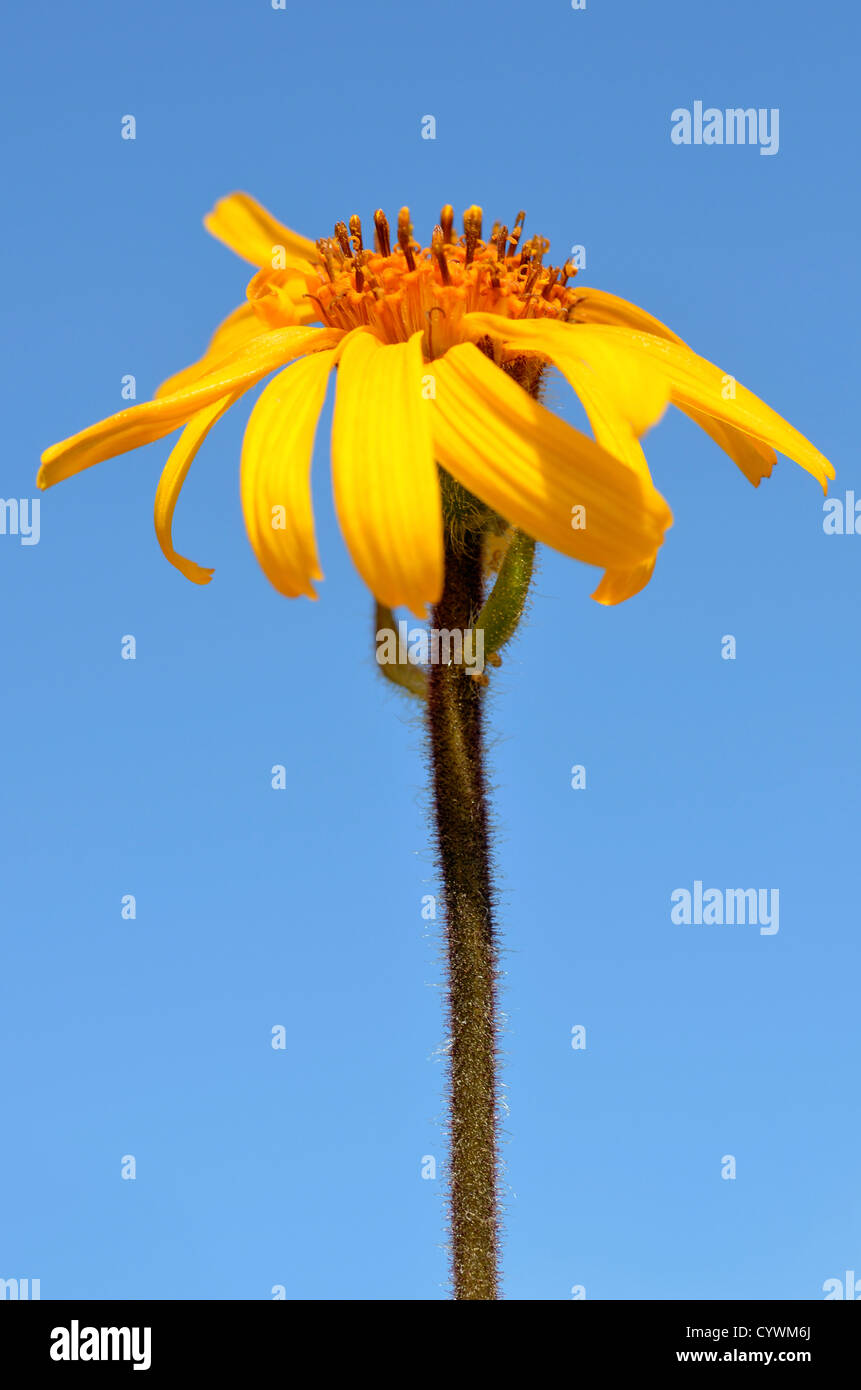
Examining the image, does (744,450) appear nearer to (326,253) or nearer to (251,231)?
(326,253)

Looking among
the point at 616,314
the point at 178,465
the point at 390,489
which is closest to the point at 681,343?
the point at 616,314

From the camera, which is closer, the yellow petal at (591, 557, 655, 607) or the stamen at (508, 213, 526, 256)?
the yellow petal at (591, 557, 655, 607)

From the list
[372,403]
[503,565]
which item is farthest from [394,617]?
[372,403]

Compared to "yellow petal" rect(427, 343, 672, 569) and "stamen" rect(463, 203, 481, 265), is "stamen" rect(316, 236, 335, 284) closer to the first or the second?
"stamen" rect(463, 203, 481, 265)

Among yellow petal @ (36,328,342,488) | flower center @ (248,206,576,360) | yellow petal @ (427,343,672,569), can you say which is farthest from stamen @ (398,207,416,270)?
yellow petal @ (427,343,672,569)
